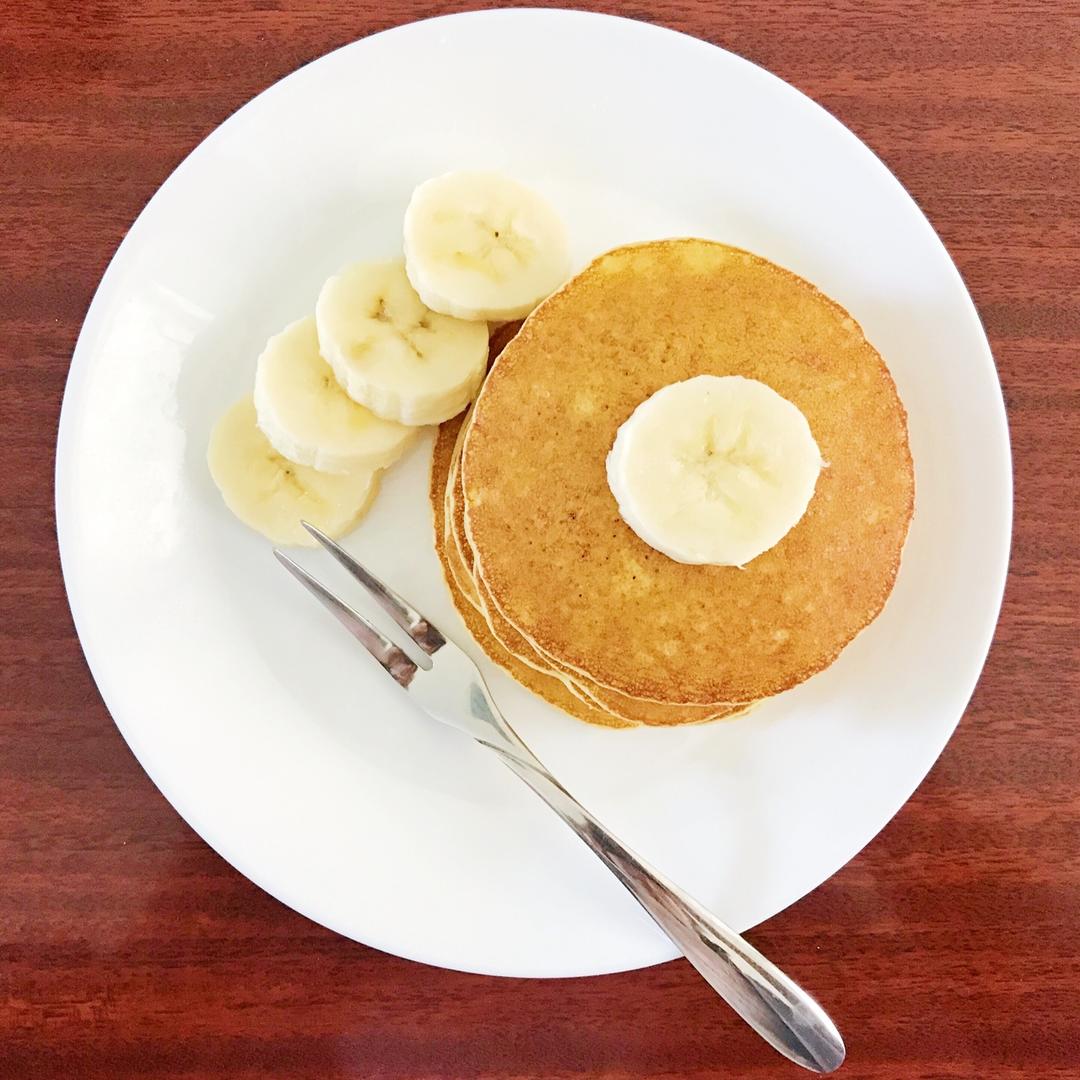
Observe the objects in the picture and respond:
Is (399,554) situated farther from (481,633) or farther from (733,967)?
(733,967)

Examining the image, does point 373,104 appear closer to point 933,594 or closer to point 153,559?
point 153,559

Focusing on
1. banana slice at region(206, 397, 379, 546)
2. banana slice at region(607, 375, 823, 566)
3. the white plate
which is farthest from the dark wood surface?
banana slice at region(607, 375, 823, 566)

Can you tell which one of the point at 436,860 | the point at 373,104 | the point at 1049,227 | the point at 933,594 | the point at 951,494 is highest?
the point at 1049,227

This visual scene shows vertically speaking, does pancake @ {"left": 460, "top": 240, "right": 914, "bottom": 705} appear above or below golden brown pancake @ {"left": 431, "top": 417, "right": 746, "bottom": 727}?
above

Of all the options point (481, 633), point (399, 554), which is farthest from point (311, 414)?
point (481, 633)

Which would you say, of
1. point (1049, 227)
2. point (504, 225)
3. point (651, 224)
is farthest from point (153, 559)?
point (1049, 227)

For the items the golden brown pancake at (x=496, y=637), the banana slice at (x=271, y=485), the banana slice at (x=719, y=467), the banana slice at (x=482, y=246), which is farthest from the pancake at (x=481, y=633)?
the banana slice at (x=719, y=467)

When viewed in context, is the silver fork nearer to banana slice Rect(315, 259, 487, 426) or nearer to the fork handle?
the fork handle
